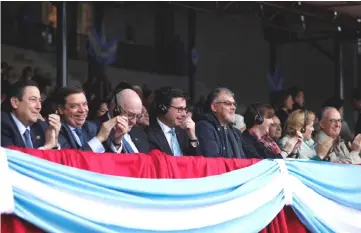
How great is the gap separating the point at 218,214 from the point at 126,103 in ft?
5.03

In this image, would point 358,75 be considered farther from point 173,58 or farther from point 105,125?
point 105,125

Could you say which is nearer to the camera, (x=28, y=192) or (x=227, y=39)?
(x=28, y=192)

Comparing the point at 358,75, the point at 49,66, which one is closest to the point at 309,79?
the point at 358,75

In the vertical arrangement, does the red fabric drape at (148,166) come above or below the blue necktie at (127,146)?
below

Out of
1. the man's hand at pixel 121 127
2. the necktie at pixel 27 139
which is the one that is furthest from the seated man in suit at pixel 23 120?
the man's hand at pixel 121 127

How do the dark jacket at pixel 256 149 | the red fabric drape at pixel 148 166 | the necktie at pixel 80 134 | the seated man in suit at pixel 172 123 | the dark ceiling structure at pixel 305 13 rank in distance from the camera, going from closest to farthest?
the red fabric drape at pixel 148 166 < the necktie at pixel 80 134 < the seated man in suit at pixel 172 123 < the dark jacket at pixel 256 149 < the dark ceiling structure at pixel 305 13

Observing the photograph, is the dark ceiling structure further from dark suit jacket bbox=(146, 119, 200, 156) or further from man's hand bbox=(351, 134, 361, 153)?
dark suit jacket bbox=(146, 119, 200, 156)

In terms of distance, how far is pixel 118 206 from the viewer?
543cm

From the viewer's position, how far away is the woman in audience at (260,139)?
26.2ft

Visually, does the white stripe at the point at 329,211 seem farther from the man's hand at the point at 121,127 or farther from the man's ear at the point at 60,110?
the man's ear at the point at 60,110

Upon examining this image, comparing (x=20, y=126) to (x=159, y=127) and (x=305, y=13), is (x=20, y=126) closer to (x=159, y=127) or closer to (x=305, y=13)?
(x=159, y=127)

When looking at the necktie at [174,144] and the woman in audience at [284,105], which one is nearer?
the necktie at [174,144]

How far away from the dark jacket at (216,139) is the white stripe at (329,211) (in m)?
0.90

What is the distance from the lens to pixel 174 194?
19.0 ft
